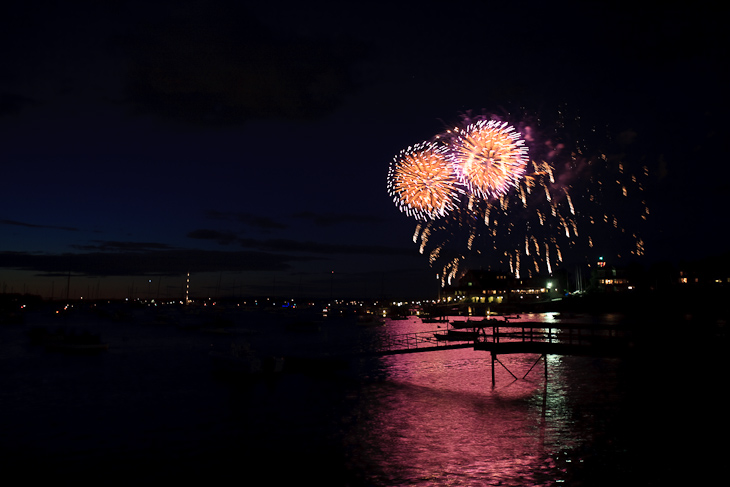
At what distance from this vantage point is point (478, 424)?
27500 millimetres

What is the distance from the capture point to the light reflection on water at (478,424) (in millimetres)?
20031

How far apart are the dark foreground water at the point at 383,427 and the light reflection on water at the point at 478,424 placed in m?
0.12

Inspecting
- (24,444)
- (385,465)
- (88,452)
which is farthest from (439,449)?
(24,444)

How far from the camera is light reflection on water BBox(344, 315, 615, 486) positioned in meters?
20.0

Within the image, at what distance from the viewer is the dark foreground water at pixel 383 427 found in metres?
20.4

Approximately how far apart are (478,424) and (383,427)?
5055 millimetres

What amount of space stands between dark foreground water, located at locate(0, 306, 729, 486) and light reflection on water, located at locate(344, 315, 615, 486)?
4.6 inches

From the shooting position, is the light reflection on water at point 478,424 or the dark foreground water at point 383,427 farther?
the dark foreground water at point 383,427

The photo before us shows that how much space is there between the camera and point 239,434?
27062mm

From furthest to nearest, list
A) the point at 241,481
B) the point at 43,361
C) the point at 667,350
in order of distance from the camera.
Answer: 1. the point at 43,361
2. the point at 667,350
3. the point at 241,481

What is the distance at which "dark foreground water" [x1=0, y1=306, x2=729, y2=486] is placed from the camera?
2041cm

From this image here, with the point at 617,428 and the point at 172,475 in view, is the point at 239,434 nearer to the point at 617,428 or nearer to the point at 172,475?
the point at 172,475

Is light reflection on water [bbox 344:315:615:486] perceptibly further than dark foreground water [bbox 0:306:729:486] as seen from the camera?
No

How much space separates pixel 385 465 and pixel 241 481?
5.72 meters
